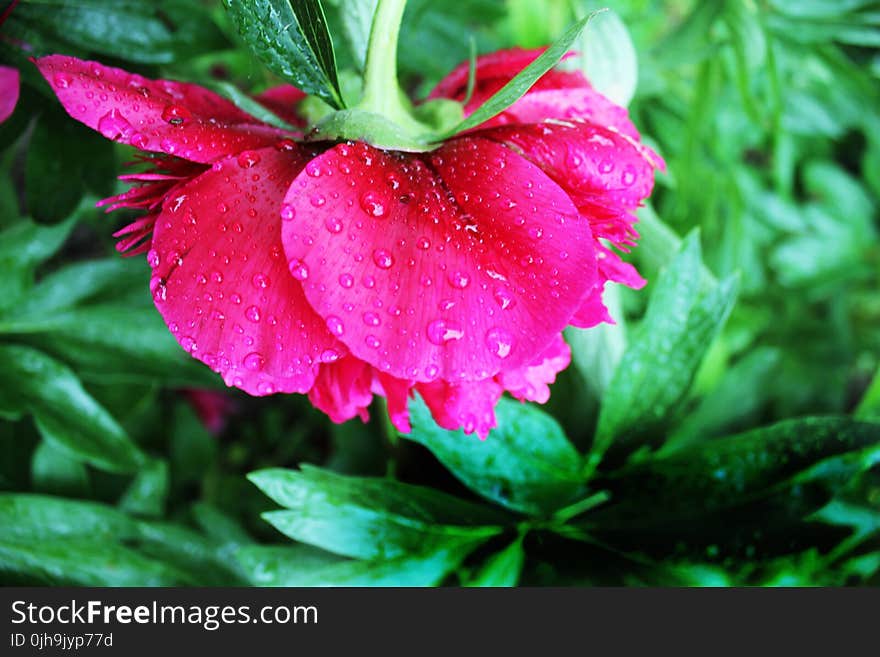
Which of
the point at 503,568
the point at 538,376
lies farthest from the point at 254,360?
the point at 503,568

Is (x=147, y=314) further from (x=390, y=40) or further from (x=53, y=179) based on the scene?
(x=390, y=40)

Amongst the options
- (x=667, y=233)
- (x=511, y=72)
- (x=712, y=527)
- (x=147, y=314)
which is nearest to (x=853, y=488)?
(x=712, y=527)

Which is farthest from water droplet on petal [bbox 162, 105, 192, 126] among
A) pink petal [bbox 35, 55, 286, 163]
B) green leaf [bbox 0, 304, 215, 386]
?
green leaf [bbox 0, 304, 215, 386]

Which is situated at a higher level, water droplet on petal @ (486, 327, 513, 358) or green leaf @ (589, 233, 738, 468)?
green leaf @ (589, 233, 738, 468)

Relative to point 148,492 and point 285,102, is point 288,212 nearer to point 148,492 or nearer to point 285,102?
point 285,102

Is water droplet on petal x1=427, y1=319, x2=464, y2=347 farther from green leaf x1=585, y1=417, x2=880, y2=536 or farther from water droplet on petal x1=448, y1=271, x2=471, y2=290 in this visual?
green leaf x1=585, y1=417, x2=880, y2=536

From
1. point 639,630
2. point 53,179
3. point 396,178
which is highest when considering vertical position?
point 53,179
